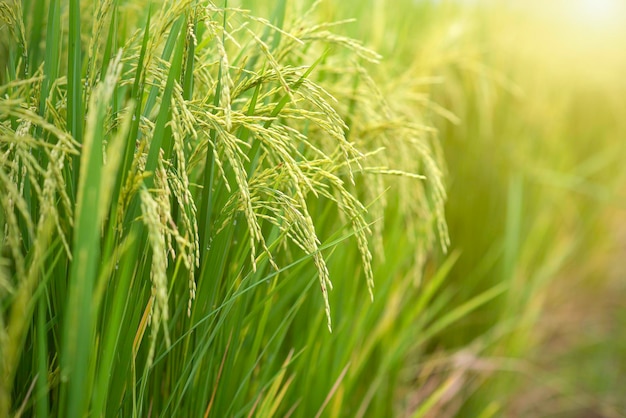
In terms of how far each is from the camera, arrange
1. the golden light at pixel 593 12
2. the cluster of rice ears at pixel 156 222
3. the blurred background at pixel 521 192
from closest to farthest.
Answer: the cluster of rice ears at pixel 156 222, the blurred background at pixel 521 192, the golden light at pixel 593 12

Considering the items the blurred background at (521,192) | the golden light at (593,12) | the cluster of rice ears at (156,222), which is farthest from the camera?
the golden light at (593,12)

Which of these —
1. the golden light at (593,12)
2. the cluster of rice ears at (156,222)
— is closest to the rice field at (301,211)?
the cluster of rice ears at (156,222)

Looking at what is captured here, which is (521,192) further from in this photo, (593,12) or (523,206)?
(593,12)

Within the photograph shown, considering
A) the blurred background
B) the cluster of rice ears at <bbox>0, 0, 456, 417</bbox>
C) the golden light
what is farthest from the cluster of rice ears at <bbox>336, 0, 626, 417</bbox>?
the cluster of rice ears at <bbox>0, 0, 456, 417</bbox>

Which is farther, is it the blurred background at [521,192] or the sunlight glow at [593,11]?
the sunlight glow at [593,11]

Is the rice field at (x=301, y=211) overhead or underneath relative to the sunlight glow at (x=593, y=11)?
underneath

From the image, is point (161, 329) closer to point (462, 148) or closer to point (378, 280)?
point (378, 280)

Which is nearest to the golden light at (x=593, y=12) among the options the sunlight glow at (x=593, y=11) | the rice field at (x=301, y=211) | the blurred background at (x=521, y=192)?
the sunlight glow at (x=593, y=11)

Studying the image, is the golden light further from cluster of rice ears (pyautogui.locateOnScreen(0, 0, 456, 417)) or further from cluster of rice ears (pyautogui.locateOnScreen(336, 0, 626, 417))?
cluster of rice ears (pyautogui.locateOnScreen(0, 0, 456, 417))

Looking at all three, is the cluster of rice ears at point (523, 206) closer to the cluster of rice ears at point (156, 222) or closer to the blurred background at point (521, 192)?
the blurred background at point (521, 192)
